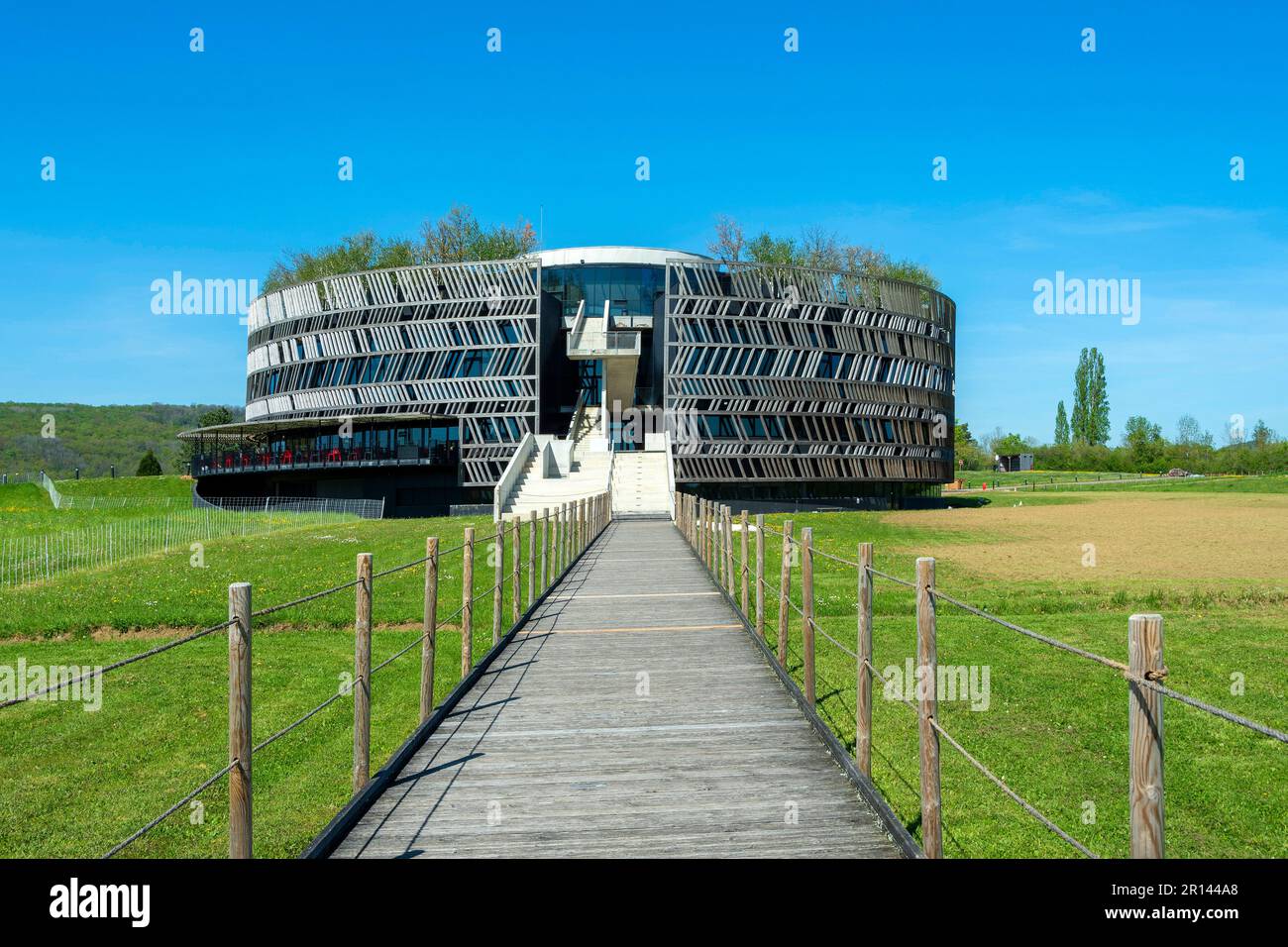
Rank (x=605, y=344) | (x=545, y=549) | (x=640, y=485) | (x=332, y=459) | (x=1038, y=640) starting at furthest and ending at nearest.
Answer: (x=605, y=344) < (x=332, y=459) < (x=640, y=485) < (x=545, y=549) < (x=1038, y=640)

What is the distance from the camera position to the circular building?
54375mm

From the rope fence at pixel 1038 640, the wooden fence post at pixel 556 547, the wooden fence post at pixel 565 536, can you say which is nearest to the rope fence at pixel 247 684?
the rope fence at pixel 1038 640

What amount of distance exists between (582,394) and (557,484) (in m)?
23.1

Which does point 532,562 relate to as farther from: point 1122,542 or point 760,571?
point 1122,542

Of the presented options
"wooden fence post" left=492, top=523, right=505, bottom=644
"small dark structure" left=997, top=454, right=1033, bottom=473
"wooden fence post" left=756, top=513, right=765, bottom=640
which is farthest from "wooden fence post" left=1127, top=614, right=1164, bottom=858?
"small dark structure" left=997, top=454, right=1033, bottom=473

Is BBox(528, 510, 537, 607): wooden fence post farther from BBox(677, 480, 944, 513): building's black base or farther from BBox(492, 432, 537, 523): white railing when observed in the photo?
BBox(677, 480, 944, 513): building's black base

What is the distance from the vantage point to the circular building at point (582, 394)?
5438cm

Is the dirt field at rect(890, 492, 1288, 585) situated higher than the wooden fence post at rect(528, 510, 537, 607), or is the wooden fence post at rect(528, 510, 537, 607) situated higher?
the wooden fence post at rect(528, 510, 537, 607)

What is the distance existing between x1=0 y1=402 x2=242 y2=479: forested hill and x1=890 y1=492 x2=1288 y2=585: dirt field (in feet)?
299

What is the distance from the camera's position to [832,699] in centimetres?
1077

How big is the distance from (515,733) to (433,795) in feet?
4.80

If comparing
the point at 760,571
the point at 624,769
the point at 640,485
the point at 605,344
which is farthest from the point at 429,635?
the point at 605,344

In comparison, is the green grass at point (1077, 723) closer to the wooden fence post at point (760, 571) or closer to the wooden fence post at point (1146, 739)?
the wooden fence post at point (760, 571)
